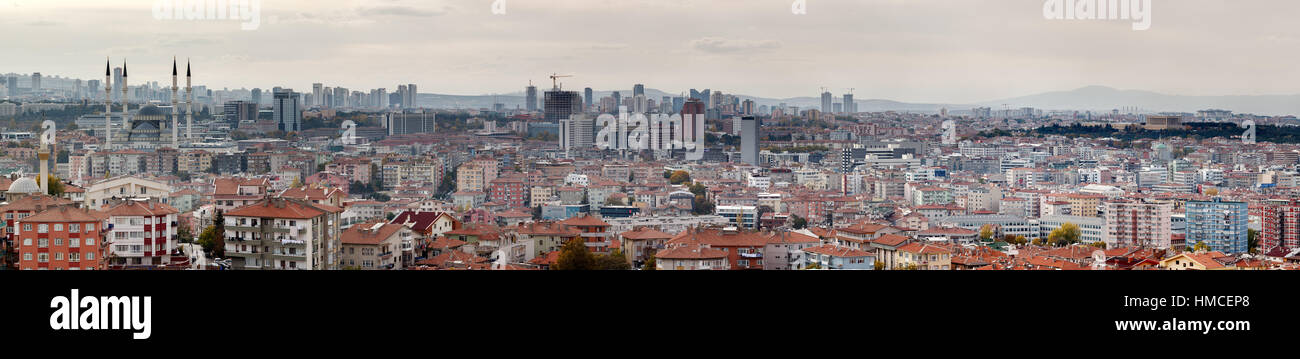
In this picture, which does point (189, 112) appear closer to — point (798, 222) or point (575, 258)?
point (798, 222)

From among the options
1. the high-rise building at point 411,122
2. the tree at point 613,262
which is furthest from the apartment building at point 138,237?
the high-rise building at point 411,122

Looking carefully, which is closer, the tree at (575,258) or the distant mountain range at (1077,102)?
the tree at (575,258)

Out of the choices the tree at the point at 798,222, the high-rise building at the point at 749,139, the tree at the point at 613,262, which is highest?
the high-rise building at the point at 749,139

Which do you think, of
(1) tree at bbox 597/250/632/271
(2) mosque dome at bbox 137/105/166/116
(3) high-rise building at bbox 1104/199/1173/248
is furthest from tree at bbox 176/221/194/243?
(2) mosque dome at bbox 137/105/166/116

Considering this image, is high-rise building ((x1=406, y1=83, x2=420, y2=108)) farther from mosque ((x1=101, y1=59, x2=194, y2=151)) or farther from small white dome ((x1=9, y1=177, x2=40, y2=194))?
small white dome ((x1=9, y1=177, x2=40, y2=194))

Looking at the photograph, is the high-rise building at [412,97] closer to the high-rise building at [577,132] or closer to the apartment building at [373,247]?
the high-rise building at [577,132]
